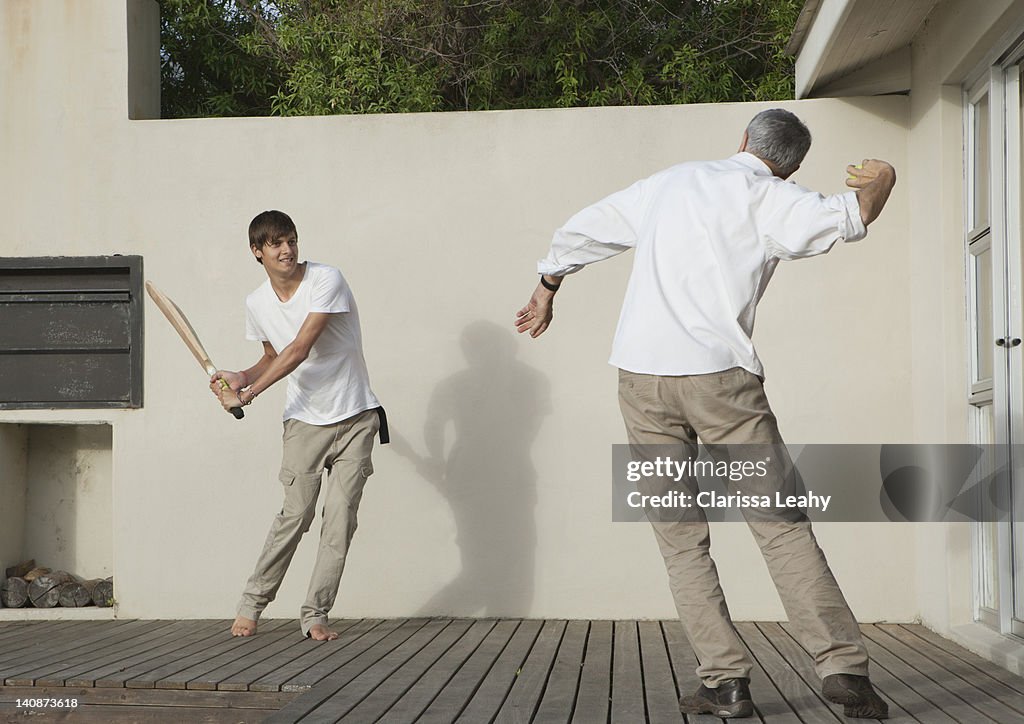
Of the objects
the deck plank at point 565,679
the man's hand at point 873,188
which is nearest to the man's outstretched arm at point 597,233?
the man's hand at point 873,188

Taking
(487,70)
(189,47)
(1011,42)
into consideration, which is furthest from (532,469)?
(189,47)

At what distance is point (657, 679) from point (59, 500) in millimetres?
3296

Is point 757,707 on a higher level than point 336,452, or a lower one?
lower

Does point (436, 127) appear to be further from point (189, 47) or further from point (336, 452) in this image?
point (189, 47)

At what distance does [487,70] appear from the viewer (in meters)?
7.45

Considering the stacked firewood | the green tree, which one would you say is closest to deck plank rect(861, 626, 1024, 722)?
the stacked firewood

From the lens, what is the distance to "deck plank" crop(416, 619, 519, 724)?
3.18m

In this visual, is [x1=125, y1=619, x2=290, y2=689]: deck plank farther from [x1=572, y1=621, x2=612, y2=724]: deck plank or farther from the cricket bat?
[x1=572, y1=621, x2=612, y2=724]: deck plank

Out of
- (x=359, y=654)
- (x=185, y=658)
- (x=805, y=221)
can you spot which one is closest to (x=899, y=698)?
(x=805, y=221)

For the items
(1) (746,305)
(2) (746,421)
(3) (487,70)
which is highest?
(3) (487,70)

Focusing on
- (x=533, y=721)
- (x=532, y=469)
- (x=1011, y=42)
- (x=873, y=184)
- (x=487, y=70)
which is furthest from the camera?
(x=487, y=70)

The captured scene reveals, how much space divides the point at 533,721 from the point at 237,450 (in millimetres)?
2574

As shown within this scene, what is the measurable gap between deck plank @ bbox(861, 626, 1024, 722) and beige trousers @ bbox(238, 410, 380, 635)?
2.02 meters

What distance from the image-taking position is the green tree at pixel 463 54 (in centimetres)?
723
